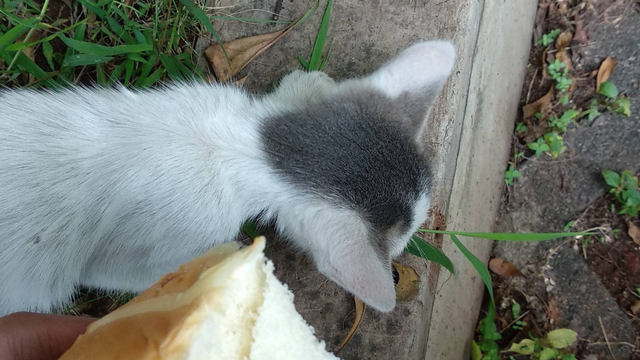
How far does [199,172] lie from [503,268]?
1977mm

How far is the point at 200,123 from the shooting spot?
195 centimetres

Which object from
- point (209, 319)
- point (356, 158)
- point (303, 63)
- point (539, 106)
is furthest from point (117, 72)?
point (539, 106)

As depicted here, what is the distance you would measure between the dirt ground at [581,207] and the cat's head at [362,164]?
1382 millimetres

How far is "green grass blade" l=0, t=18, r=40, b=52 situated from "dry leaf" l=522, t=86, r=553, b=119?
106 inches

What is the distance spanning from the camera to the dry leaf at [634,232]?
2.94m

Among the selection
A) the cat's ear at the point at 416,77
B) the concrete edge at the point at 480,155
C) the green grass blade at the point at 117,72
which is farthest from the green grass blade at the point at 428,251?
the green grass blade at the point at 117,72

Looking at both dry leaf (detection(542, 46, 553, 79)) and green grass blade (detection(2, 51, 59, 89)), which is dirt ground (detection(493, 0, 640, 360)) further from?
green grass blade (detection(2, 51, 59, 89))

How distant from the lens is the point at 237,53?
2.61m

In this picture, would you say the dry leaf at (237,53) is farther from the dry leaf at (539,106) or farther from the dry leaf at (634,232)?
the dry leaf at (634,232)

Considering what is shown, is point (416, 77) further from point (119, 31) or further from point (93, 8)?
point (93, 8)

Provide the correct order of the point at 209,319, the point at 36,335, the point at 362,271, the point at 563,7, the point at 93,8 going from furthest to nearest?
the point at 563,7 < the point at 93,8 < the point at 362,271 < the point at 36,335 < the point at 209,319

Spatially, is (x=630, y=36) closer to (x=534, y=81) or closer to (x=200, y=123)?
(x=534, y=81)

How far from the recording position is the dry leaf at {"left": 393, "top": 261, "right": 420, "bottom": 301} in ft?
8.02

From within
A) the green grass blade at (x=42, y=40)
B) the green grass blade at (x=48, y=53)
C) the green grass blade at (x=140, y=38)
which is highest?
the green grass blade at (x=42, y=40)
